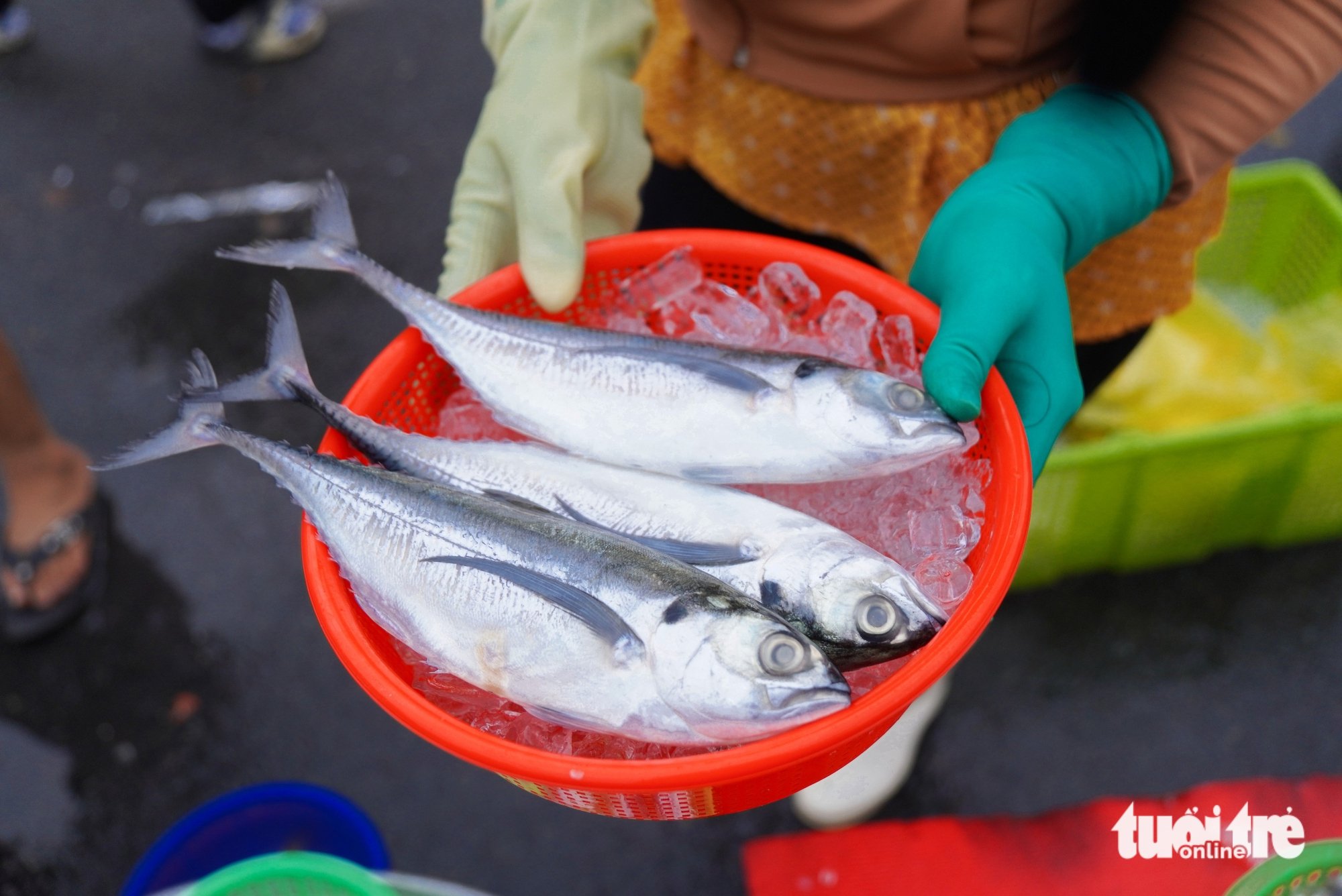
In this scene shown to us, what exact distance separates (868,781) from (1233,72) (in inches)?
71.4

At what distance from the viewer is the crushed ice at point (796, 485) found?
141 cm

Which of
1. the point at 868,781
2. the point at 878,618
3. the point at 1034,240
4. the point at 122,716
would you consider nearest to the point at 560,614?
the point at 878,618

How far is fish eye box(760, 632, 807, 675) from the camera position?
118 centimetres

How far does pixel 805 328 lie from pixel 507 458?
Answer: 2.20 ft

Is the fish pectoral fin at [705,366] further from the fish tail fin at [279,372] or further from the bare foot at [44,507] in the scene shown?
the bare foot at [44,507]

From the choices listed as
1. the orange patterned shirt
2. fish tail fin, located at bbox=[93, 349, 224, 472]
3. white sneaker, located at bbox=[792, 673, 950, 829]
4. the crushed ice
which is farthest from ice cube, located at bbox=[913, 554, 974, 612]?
fish tail fin, located at bbox=[93, 349, 224, 472]

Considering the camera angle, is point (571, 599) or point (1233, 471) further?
point (1233, 471)

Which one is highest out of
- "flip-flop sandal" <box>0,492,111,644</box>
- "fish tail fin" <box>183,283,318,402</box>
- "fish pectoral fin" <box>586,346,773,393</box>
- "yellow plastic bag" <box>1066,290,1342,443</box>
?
"fish pectoral fin" <box>586,346,773,393</box>

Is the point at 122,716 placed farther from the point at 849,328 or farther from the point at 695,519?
the point at 849,328

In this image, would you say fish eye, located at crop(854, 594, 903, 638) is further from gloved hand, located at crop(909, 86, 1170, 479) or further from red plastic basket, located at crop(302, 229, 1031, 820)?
gloved hand, located at crop(909, 86, 1170, 479)

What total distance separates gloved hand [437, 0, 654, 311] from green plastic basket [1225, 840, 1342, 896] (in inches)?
60.7

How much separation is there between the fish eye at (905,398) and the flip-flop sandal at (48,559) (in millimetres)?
2937

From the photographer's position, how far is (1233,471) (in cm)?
260

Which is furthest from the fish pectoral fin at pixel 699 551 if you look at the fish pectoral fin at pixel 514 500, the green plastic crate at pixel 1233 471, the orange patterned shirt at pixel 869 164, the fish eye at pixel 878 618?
the green plastic crate at pixel 1233 471
